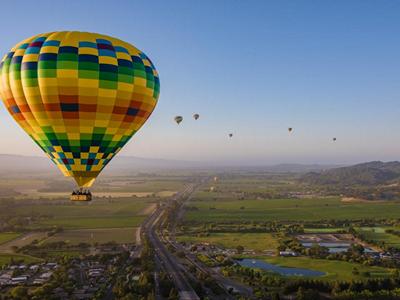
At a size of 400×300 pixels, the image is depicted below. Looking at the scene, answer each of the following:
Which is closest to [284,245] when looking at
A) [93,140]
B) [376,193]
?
[93,140]

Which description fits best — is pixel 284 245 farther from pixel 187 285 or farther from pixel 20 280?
pixel 20 280

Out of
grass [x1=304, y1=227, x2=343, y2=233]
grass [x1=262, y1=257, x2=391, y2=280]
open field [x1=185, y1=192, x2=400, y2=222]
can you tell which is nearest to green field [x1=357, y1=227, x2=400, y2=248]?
grass [x1=304, y1=227, x2=343, y2=233]

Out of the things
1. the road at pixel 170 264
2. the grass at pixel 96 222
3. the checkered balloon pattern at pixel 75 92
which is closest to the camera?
the checkered balloon pattern at pixel 75 92

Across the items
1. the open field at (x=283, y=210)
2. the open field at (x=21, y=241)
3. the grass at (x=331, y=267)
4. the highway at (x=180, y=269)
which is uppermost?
the open field at (x=283, y=210)

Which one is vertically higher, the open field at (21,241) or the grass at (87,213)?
the grass at (87,213)

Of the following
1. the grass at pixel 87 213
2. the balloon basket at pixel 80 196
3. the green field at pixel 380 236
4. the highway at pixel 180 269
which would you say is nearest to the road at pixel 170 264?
the highway at pixel 180 269

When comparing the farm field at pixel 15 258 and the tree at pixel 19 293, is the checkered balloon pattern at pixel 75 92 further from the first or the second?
the farm field at pixel 15 258

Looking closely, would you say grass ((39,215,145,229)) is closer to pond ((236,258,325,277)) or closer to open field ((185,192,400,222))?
open field ((185,192,400,222))
